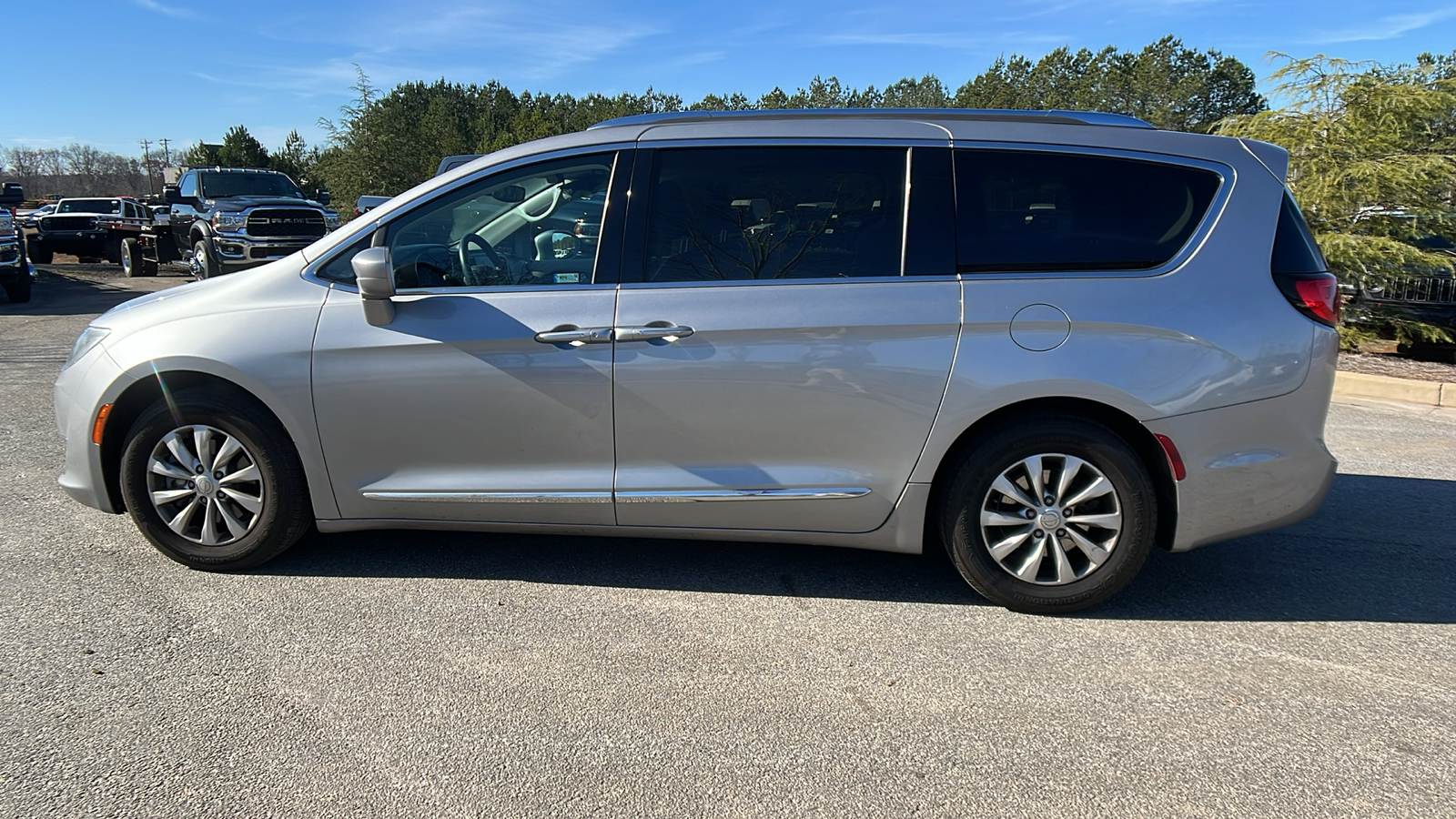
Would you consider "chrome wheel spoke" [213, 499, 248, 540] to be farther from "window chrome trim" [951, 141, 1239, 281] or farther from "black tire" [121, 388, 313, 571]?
"window chrome trim" [951, 141, 1239, 281]

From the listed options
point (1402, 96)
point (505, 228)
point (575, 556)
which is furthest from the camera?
point (1402, 96)

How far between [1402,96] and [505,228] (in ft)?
32.9

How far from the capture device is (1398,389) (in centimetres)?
788

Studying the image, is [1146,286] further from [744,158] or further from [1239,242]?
[744,158]

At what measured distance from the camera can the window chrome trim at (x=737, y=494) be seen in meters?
3.61

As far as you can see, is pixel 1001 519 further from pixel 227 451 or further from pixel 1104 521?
pixel 227 451

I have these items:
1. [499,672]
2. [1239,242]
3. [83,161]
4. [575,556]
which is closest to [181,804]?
[499,672]

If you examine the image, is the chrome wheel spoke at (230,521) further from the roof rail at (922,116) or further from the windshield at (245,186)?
the windshield at (245,186)

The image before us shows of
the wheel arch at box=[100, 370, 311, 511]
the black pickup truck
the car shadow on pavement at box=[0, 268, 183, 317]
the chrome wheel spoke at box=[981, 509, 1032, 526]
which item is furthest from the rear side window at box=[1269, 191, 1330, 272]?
the black pickup truck

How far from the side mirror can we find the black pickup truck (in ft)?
42.7

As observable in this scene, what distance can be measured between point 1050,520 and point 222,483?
334 centimetres

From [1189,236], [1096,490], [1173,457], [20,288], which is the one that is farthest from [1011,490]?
[20,288]

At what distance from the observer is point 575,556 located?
4.23 m

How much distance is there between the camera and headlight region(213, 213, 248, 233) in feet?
54.2
